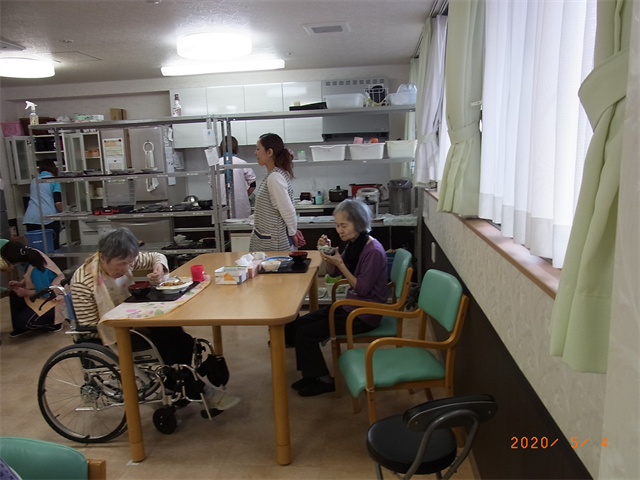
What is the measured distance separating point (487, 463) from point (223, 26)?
144 inches

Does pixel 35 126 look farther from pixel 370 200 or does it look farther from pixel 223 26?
pixel 370 200

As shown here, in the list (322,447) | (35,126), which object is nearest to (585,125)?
(322,447)

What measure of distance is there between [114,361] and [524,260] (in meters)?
1.87

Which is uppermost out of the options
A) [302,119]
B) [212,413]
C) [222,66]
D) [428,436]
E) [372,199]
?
[222,66]

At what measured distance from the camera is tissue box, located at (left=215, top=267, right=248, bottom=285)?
2.51 metres

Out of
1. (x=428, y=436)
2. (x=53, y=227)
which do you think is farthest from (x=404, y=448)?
(x=53, y=227)

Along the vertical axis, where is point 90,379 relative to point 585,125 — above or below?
below

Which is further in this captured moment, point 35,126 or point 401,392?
point 35,126

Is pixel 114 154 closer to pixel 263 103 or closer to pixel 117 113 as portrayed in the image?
pixel 117 113

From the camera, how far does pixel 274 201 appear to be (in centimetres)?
331

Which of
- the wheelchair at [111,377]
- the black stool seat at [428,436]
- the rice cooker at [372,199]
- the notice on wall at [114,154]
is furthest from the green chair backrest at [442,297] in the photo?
the notice on wall at [114,154]

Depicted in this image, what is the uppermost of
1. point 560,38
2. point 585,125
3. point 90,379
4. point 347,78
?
point 347,78

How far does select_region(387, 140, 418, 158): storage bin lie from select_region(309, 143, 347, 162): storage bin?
0.44 meters

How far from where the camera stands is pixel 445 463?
56.1 inches
